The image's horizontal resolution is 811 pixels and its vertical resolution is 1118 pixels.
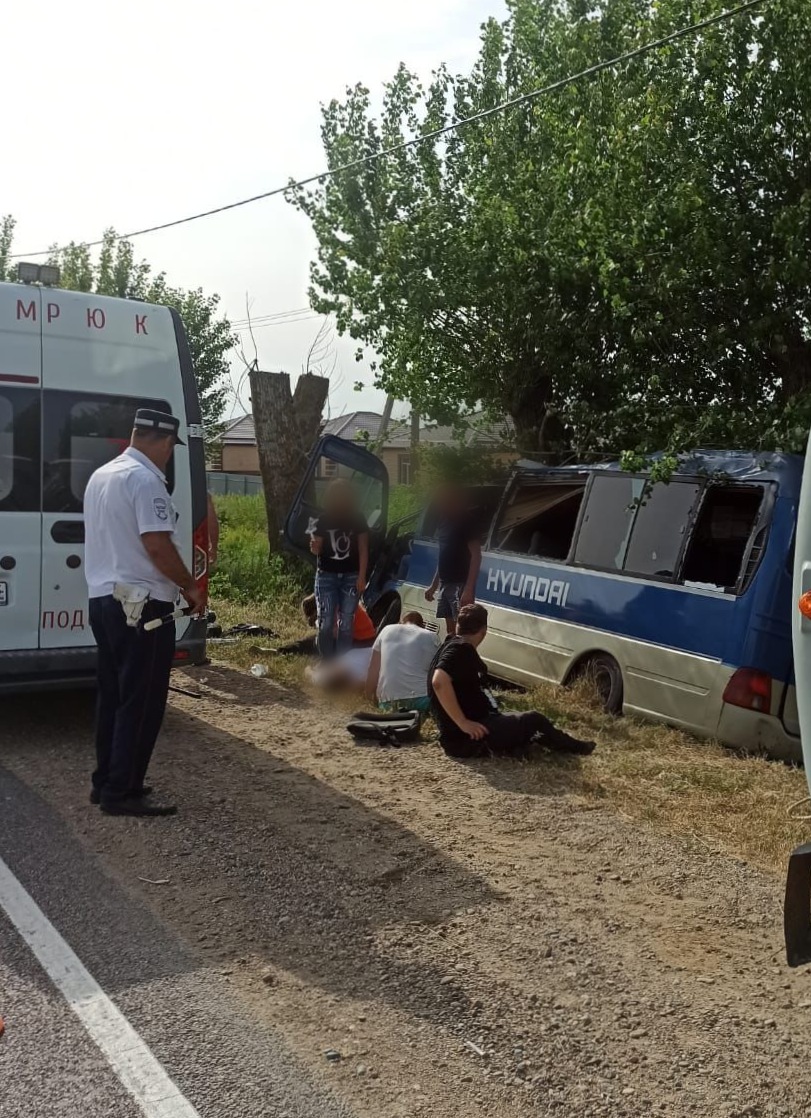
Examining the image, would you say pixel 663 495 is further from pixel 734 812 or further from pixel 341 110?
pixel 341 110

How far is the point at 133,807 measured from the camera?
553cm

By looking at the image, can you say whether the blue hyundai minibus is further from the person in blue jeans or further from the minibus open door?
the minibus open door

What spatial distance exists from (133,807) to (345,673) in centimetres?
369

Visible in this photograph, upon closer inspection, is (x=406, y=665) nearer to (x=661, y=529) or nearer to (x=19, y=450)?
(x=661, y=529)

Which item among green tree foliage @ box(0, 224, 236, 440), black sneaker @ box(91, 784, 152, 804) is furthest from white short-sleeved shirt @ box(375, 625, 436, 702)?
green tree foliage @ box(0, 224, 236, 440)

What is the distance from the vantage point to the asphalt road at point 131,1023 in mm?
3084

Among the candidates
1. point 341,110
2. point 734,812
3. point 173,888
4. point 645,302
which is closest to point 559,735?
point 734,812

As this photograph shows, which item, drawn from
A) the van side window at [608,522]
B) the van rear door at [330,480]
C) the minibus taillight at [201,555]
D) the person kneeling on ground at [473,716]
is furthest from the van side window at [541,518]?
the minibus taillight at [201,555]

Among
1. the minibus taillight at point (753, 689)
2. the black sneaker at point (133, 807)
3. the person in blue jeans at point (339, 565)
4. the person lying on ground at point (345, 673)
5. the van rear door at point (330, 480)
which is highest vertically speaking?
the van rear door at point (330, 480)

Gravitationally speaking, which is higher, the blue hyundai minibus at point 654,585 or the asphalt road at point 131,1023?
the blue hyundai minibus at point 654,585

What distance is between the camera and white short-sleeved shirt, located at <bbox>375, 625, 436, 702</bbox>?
26.0 feet

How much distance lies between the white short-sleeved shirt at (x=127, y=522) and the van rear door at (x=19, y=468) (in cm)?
158

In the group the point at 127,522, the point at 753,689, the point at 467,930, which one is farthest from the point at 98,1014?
the point at 753,689

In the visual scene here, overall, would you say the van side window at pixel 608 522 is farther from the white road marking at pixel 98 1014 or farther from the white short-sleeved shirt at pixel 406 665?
the white road marking at pixel 98 1014
